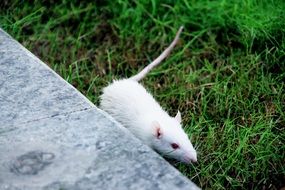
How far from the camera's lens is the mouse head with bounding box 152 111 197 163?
3023mm

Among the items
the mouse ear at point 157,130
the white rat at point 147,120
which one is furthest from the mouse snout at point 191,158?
the mouse ear at point 157,130

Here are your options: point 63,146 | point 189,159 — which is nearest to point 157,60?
point 189,159

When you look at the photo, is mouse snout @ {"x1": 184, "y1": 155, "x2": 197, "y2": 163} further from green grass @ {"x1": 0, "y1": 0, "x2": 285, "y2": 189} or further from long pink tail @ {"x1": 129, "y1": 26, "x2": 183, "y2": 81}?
long pink tail @ {"x1": 129, "y1": 26, "x2": 183, "y2": 81}

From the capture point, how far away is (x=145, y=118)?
321 cm

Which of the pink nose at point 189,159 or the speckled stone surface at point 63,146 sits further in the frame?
the pink nose at point 189,159

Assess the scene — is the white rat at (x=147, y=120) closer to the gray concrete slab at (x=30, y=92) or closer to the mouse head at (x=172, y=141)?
the mouse head at (x=172, y=141)

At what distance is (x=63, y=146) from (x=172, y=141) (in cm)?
73

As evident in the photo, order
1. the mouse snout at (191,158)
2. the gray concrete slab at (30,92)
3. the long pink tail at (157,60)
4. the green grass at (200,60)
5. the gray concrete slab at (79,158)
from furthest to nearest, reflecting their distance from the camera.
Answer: the long pink tail at (157,60), the green grass at (200,60), the mouse snout at (191,158), the gray concrete slab at (30,92), the gray concrete slab at (79,158)

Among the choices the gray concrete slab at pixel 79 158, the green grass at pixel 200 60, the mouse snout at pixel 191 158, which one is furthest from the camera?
the green grass at pixel 200 60

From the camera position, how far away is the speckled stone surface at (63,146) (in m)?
2.31

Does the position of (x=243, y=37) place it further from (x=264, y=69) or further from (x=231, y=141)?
(x=231, y=141)

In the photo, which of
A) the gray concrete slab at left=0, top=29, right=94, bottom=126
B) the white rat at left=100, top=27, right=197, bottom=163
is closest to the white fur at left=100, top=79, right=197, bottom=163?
the white rat at left=100, top=27, right=197, bottom=163

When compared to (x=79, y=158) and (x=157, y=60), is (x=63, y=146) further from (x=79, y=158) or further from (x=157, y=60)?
(x=157, y=60)

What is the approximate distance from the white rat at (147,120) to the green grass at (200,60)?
0.12 m
